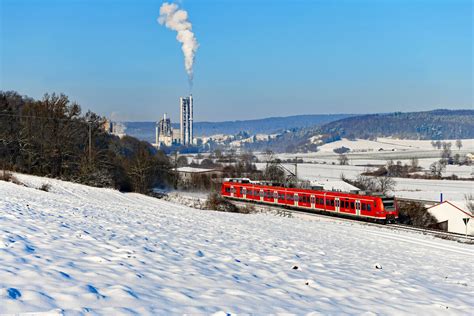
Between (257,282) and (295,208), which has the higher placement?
(257,282)

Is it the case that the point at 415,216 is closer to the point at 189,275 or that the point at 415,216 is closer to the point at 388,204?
the point at 388,204

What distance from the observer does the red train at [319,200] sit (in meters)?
38.1

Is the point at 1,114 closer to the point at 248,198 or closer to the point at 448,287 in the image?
the point at 248,198

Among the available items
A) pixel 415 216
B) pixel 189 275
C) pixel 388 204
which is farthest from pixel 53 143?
pixel 189 275

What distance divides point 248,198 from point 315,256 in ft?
135

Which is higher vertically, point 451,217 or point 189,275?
point 189,275

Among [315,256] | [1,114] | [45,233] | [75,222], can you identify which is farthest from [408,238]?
[1,114]

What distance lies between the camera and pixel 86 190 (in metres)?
39.7

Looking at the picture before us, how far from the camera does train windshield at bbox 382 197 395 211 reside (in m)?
37.9

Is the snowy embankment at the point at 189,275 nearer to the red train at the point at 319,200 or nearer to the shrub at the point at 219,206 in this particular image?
the red train at the point at 319,200

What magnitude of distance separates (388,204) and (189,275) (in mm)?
32022

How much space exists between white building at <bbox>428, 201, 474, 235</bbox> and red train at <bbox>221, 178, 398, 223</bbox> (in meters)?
5.57

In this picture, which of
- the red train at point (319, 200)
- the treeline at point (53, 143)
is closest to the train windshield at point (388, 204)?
the red train at point (319, 200)

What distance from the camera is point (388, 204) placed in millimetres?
38125
